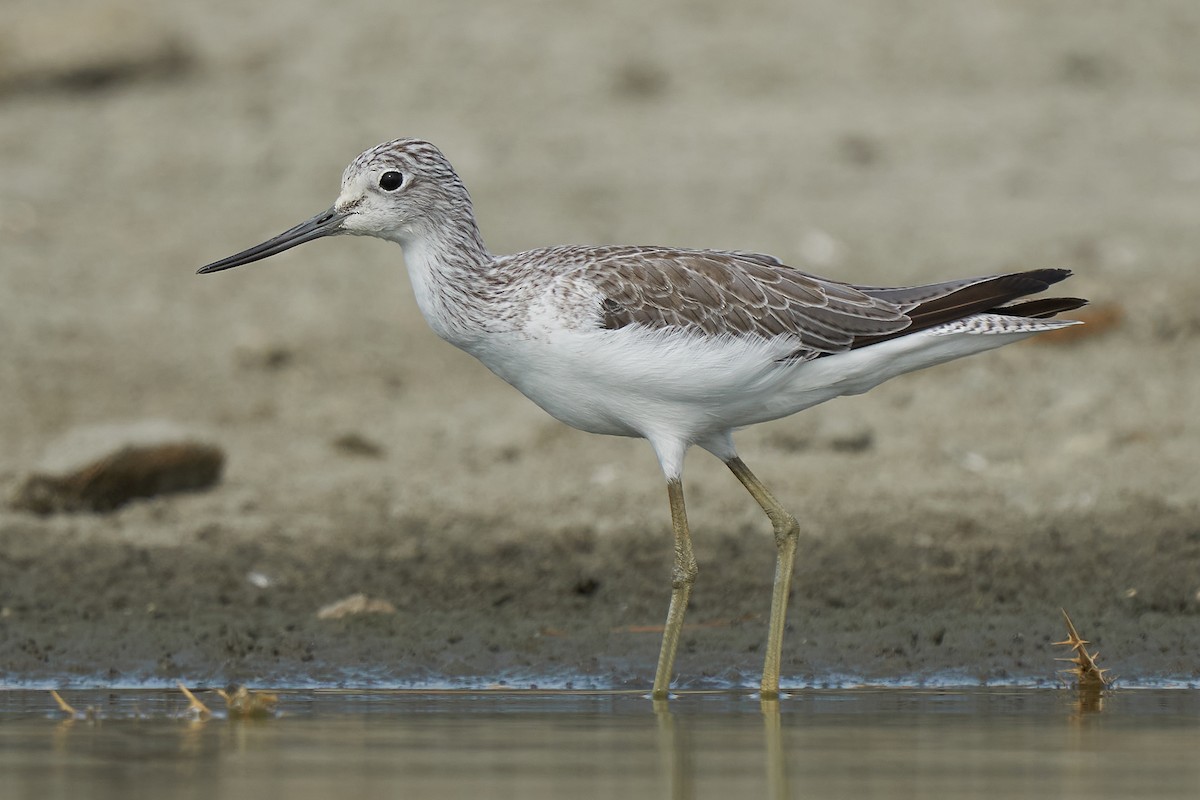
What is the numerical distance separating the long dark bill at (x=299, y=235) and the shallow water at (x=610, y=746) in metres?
1.92

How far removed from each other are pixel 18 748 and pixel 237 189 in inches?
412

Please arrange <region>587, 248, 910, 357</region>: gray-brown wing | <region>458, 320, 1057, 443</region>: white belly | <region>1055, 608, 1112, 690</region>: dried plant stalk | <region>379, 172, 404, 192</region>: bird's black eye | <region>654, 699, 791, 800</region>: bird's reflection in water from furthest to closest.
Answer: <region>379, 172, 404, 192</region>: bird's black eye, <region>587, 248, 910, 357</region>: gray-brown wing, <region>458, 320, 1057, 443</region>: white belly, <region>1055, 608, 1112, 690</region>: dried plant stalk, <region>654, 699, 791, 800</region>: bird's reflection in water

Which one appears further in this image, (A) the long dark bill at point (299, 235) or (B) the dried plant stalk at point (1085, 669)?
(A) the long dark bill at point (299, 235)

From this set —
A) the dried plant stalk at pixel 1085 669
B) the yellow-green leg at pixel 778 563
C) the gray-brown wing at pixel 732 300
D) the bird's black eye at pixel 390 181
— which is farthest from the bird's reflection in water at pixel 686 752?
the bird's black eye at pixel 390 181

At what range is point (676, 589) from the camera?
28.6 feet

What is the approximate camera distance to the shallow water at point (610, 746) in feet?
19.2

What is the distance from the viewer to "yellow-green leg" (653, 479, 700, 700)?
8.25 meters

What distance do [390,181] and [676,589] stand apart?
2137 mm

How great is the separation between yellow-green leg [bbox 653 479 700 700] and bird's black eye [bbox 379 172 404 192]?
172 cm

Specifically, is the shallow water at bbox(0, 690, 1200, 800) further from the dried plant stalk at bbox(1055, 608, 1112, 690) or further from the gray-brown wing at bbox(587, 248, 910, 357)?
the gray-brown wing at bbox(587, 248, 910, 357)

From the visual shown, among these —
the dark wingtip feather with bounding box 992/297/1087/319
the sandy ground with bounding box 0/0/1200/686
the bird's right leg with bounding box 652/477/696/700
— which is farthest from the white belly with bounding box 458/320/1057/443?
the sandy ground with bounding box 0/0/1200/686

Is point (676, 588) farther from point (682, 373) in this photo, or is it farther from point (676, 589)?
point (682, 373)

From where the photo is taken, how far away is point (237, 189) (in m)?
16.6

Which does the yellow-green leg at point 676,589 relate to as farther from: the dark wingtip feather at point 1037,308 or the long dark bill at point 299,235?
the long dark bill at point 299,235
